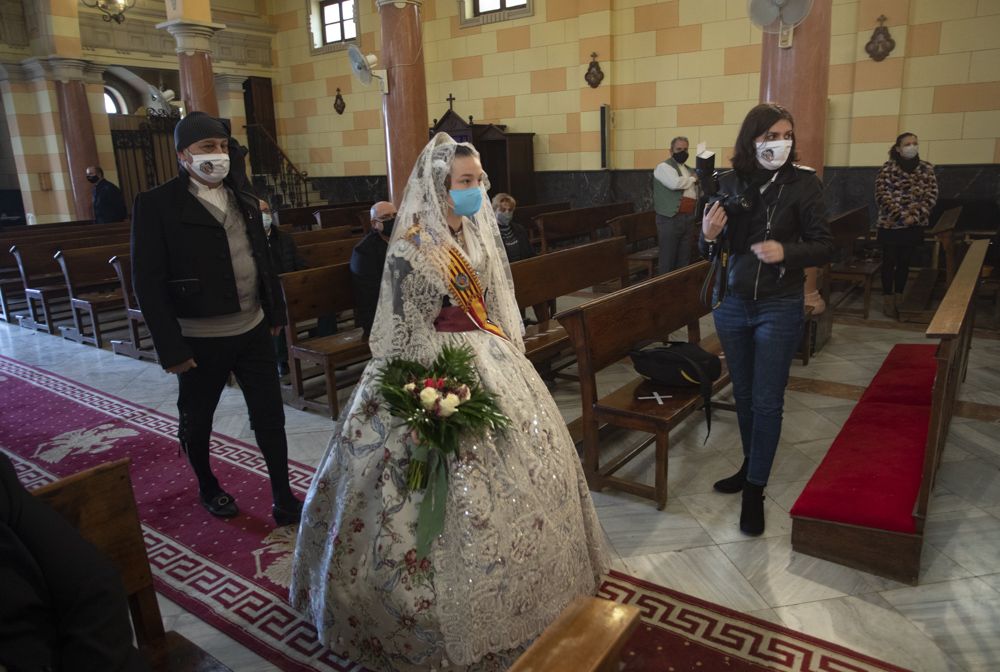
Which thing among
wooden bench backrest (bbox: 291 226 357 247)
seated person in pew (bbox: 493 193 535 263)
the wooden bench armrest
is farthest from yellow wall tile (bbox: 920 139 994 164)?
the wooden bench armrest

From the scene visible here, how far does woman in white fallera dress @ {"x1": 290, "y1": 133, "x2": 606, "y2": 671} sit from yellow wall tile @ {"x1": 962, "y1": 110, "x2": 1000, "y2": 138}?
7447 millimetres

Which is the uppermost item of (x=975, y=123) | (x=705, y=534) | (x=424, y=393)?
(x=975, y=123)

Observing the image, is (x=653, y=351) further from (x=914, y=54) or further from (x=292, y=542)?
(x=914, y=54)

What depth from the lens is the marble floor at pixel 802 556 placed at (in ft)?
7.41

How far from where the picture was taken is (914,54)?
787cm

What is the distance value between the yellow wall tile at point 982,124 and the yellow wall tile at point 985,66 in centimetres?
35

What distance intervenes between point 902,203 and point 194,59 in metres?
8.19

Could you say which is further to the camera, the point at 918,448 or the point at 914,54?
the point at 914,54

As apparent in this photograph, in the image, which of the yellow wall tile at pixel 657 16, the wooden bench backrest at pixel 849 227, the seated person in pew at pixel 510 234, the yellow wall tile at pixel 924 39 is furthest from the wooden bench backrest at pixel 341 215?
the yellow wall tile at pixel 924 39

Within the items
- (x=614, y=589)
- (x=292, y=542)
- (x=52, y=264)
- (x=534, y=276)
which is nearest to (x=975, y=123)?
(x=534, y=276)

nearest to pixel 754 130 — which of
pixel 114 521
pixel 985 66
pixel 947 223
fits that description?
pixel 114 521

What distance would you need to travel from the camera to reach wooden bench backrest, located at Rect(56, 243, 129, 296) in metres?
6.36

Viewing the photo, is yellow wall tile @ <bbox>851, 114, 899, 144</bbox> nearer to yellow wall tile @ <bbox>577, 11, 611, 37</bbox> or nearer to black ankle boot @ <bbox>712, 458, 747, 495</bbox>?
Answer: yellow wall tile @ <bbox>577, 11, 611, 37</bbox>

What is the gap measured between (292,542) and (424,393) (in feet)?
4.08
